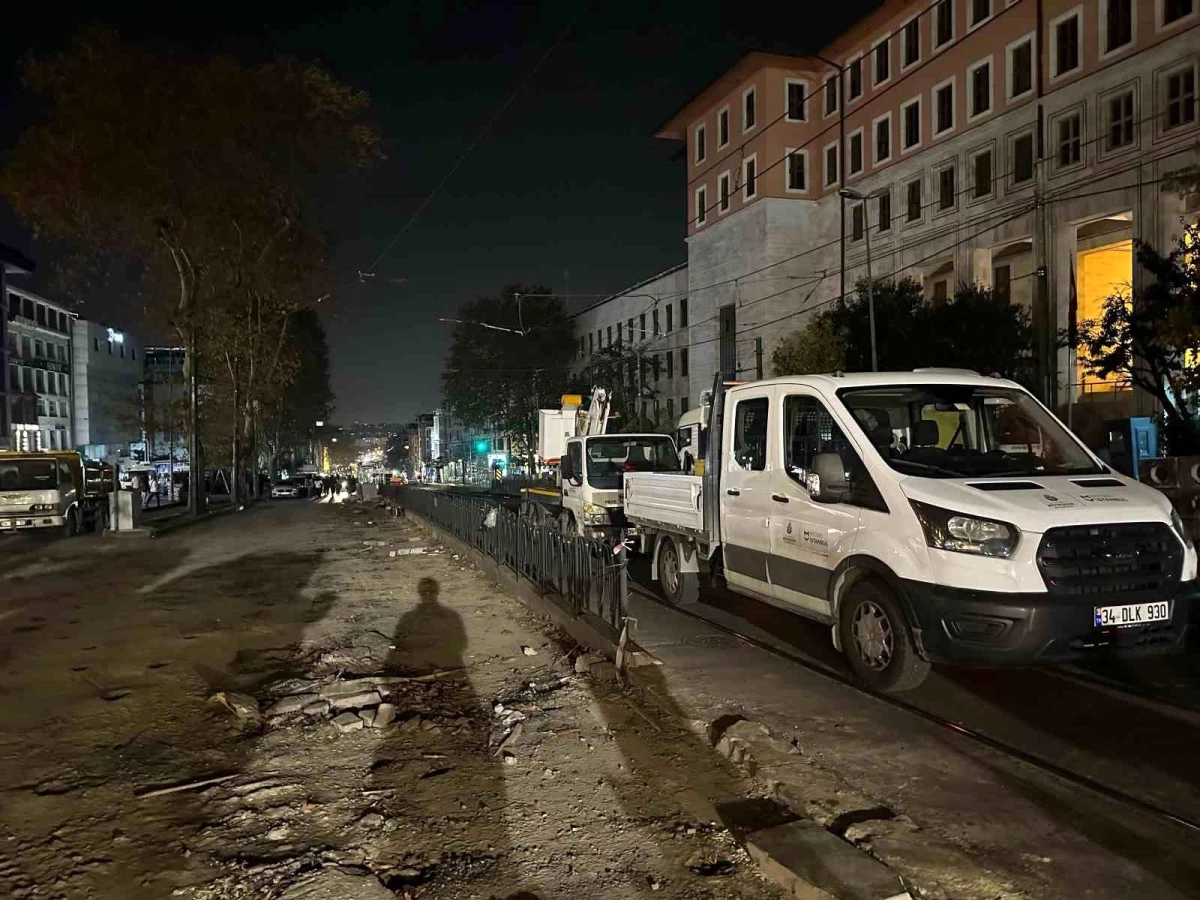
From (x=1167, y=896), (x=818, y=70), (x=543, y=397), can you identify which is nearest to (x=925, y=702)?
(x=1167, y=896)

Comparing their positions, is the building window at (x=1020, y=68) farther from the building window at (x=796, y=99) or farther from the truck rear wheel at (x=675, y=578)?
the truck rear wheel at (x=675, y=578)

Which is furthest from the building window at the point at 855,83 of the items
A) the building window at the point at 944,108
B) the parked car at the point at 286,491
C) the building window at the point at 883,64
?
the parked car at the point at 286,491

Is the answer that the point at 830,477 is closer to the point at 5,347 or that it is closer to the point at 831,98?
the point at 831,98

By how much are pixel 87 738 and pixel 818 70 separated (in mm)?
44420

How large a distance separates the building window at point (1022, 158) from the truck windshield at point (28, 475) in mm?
31834

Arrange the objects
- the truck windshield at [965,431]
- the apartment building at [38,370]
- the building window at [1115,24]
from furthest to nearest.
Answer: the apartment building at [38,370] → the building window at [1115,24] → the truck windshield at [965,431]

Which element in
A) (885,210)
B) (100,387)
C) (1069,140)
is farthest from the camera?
(100,387)

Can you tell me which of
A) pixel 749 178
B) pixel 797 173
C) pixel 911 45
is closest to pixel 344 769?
pixel 911 45

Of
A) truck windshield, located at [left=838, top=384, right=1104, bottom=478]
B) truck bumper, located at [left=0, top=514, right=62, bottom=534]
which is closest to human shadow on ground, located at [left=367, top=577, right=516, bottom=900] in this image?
truck windshield, located at [left=838, top=384, right=1104, bottom=478]

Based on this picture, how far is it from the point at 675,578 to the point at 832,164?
3689 centimetres

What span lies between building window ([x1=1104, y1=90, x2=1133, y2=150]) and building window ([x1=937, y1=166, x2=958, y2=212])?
7.04m

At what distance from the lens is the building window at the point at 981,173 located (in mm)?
30859

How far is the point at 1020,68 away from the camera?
1152 inches

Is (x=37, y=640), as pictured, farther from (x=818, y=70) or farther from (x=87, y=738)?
(x=818, y=70)
